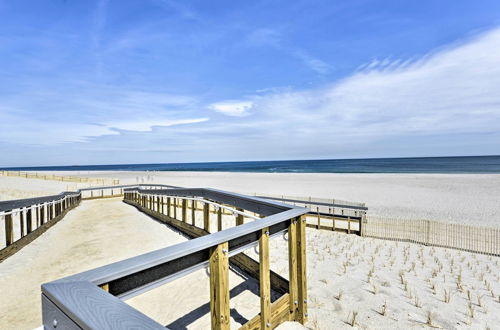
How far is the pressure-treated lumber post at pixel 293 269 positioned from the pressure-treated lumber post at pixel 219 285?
1.13 meters

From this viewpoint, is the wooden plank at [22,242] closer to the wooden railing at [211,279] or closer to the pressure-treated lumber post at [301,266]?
the wooden railing at [211,279]

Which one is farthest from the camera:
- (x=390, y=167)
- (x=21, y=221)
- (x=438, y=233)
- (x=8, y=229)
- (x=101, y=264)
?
(x=390, y=167)

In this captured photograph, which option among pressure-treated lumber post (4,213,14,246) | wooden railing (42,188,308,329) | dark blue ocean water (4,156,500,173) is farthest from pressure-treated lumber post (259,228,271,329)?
dark blue ocean water (4,156,500,173)

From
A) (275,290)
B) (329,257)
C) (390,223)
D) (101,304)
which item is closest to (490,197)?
(390,223)

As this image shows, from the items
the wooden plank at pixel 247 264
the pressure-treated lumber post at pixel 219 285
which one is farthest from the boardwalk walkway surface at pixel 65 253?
the pressure-treated lumber post at pixel 219 285

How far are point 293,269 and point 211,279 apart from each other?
134cm

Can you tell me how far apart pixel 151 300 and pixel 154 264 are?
2.88 m

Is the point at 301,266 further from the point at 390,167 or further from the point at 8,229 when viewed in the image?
the point at 390,167

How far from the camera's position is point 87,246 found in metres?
6.54

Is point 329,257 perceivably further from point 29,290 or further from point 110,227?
point 110,227

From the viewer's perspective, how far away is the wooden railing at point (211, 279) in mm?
1193

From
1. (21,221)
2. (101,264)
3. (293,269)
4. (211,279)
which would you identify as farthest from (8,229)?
(293,269)

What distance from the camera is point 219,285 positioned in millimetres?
2355

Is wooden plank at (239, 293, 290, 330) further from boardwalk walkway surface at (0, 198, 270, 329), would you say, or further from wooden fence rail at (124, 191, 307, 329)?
boardwalk walkway surface at (0, 198, 270, 329)
